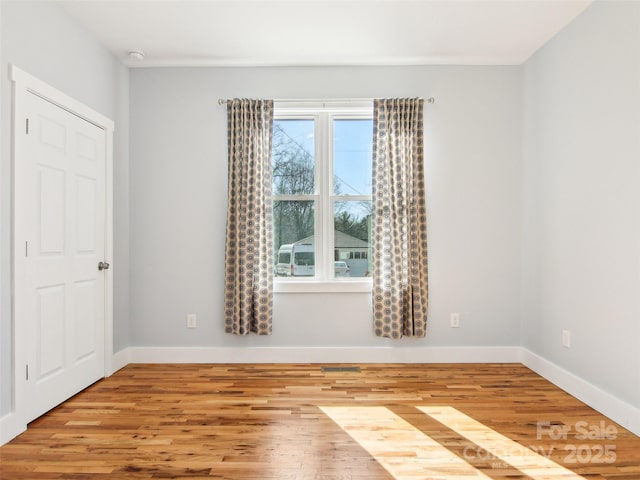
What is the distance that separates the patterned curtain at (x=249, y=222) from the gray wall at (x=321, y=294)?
5.6 inches

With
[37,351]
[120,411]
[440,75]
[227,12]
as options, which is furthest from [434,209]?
[37,351]

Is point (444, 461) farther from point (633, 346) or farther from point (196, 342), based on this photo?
point (196, 342)

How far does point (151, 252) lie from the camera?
3.79m

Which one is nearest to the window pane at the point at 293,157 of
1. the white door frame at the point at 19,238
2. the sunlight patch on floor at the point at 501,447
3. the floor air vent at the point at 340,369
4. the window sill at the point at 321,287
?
the window sill at the point at 321,287

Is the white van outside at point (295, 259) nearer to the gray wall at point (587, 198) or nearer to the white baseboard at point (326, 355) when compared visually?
the white baseboard at point (326, 355)

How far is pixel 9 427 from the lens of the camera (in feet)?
7.57

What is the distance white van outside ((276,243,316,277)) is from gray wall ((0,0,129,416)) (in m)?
1.44

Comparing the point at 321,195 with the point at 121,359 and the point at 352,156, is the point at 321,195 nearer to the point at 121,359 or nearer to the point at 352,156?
the point at 352,156

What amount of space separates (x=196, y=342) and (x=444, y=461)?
8.20 ft

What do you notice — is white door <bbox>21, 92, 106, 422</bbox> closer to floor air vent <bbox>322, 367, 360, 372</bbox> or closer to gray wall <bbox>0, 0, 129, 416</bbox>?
gray wall <bbox>0, 0, 129, 416</bbox>

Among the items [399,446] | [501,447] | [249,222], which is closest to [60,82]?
[249,222]

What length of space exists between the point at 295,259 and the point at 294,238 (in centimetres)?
20

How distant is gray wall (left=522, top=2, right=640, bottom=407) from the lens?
8.12 ft

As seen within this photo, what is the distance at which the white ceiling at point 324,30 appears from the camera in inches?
113
